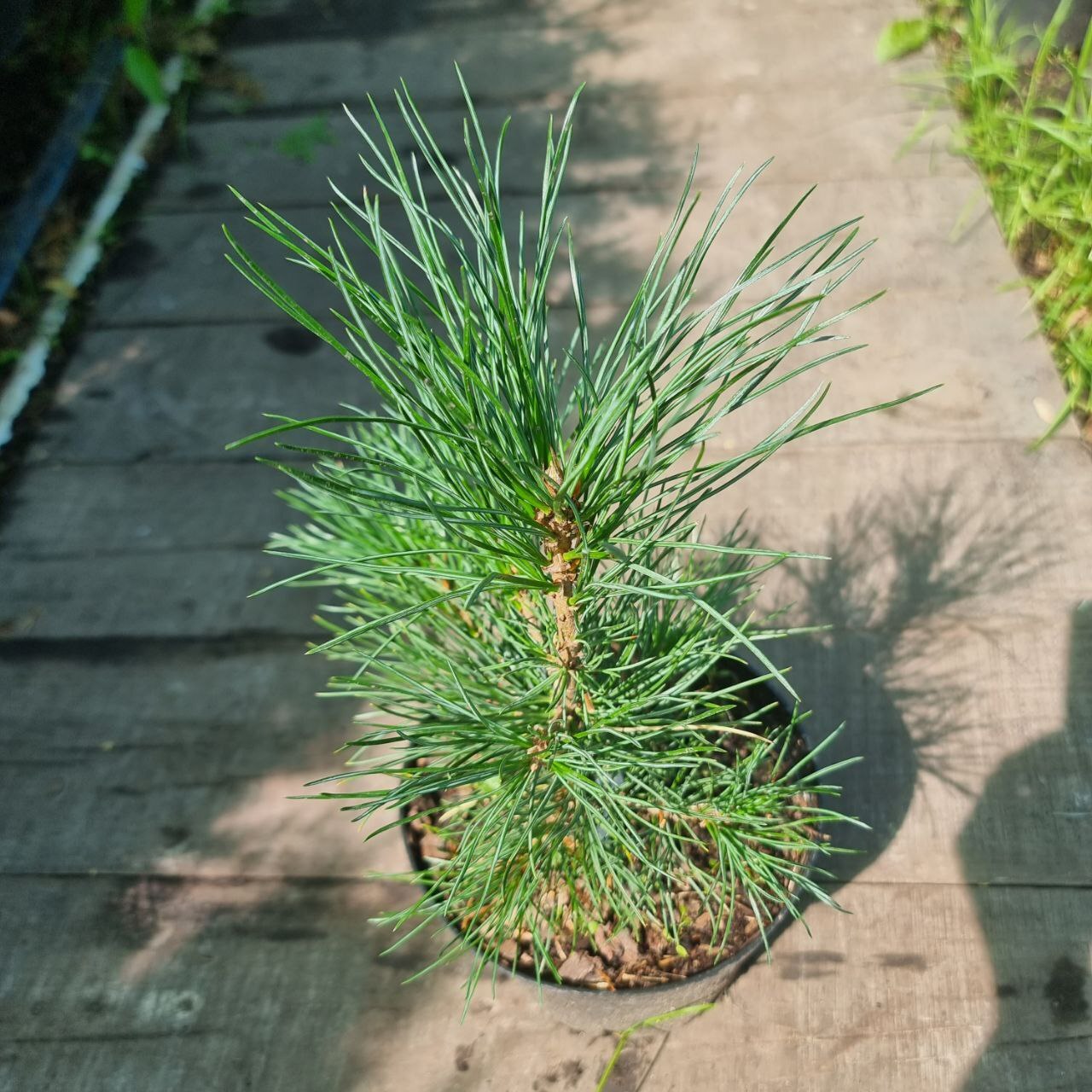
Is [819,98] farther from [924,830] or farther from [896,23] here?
[924,830]

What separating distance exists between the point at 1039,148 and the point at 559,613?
1650mm

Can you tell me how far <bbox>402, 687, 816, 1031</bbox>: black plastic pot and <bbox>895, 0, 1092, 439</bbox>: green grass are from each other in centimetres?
104

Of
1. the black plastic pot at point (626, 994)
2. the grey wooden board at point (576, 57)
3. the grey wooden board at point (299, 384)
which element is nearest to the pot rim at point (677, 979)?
the black plastic pot at point (626, 994)

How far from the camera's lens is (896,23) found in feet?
7.59

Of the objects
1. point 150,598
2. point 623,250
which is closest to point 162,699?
point 150,598

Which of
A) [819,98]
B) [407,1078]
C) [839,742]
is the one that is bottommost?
[407,1078]

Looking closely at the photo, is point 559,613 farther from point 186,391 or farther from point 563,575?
point 186,391

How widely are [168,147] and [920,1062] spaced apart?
7.66ft

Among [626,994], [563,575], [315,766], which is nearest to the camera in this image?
[563,575]

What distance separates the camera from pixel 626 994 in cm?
107

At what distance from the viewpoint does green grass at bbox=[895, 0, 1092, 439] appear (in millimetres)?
1787

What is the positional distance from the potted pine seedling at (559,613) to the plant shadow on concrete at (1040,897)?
230 mm

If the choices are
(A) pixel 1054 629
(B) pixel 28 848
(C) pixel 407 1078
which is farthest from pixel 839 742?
(B) pixel 28 848

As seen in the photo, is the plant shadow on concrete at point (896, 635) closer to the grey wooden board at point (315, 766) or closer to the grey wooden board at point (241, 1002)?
the grey wooden board at point (315, 766)
